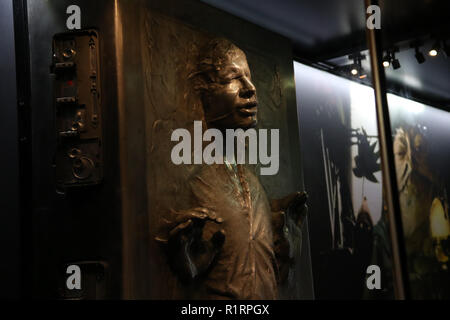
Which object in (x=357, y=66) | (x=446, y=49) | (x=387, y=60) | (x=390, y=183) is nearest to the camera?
(x=390, y=183)

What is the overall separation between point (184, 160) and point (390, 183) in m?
1.33

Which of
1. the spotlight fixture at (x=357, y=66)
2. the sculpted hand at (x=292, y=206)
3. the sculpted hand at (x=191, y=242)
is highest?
the spotlight fixture at (x=357, y=66)

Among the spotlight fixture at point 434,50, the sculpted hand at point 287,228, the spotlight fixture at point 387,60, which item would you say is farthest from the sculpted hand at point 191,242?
the spotlight fixture at point 434,50

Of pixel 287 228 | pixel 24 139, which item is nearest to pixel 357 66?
pixel 287 228

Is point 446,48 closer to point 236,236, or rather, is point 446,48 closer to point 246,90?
point 246,90

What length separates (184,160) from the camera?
3.82 metres

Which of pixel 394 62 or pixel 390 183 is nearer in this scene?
pixel 390 183

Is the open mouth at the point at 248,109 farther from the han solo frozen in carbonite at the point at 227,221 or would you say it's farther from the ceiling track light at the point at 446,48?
the ceiling track light at the point at 446,48

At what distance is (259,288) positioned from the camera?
3799mm

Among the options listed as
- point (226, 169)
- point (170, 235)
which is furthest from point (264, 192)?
point (170, 235)

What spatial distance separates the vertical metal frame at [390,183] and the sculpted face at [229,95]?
1066 millimetres

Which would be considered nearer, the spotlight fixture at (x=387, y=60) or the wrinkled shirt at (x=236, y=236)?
the spotlight fixture at (x=387, y=60)

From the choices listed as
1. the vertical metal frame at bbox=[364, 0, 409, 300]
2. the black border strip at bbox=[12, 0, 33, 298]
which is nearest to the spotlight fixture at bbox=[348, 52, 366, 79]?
the vertical metal frame at bbox=[364, 0, 409, 300]

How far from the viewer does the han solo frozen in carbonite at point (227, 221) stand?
355cm
